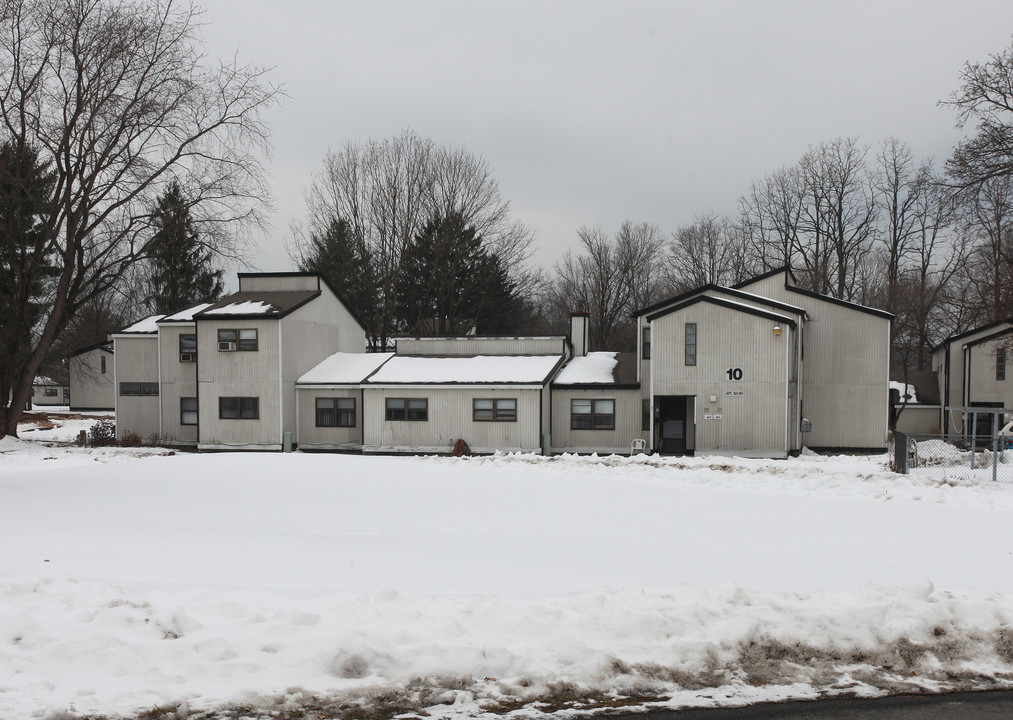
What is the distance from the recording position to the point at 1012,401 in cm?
3300

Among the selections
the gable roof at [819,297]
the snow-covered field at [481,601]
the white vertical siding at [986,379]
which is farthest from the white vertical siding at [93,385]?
the white vertical siding at [986,379]

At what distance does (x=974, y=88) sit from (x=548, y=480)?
735 inches

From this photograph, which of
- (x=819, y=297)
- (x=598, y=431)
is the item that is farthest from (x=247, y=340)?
(x=819, y=297)

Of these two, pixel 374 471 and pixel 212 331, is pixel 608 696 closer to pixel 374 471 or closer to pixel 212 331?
pixel 374 471

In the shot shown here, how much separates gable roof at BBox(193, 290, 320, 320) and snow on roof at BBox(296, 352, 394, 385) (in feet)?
8.94

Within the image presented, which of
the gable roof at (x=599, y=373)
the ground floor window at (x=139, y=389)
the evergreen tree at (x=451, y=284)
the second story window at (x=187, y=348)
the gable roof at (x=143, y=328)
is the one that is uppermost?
the evergreen tree at (x=451, y=284)

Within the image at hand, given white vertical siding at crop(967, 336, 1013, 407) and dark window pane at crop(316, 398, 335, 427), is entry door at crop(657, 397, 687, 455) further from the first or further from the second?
white vertical siding at crop(967, 336, 1013, 407)

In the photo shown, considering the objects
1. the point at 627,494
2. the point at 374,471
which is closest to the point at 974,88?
the point at 627,494

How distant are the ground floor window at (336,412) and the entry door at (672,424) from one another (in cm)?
1159

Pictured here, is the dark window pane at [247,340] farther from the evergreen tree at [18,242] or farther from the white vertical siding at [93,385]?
the white vertical siding at [93,385]

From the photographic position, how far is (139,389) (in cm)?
3288

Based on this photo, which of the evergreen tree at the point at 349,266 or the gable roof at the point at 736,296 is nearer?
the gable roof at the point at 736,296

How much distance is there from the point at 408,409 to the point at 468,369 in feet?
9.04

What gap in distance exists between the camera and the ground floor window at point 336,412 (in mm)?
29172
